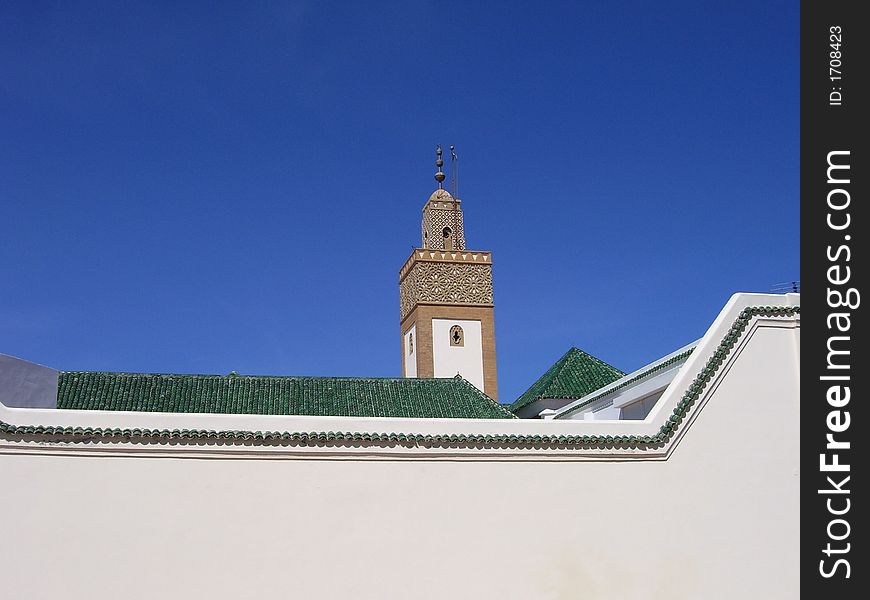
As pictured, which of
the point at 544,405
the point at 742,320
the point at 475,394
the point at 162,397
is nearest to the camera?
the point at 742,320

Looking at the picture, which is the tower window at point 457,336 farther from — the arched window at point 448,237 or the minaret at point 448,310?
the arched window at point 448,237

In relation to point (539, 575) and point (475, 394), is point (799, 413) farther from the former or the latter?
point (475, 394)

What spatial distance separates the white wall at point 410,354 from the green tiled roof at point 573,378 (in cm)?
568

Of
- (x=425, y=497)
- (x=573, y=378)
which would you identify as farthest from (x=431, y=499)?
(x=573, y=378)

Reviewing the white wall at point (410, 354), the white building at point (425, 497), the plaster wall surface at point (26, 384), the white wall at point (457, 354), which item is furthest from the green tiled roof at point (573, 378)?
the plaster wall surface at point (26, 384)

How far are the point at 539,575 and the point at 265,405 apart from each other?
6361 millimetres

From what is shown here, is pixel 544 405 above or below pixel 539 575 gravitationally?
above

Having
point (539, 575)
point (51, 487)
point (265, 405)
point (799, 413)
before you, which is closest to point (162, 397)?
point (265, 405)

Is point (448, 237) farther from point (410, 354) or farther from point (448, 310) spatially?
point (410, 354)

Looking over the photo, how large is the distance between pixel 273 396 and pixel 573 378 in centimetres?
583

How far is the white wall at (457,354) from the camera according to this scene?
23328 mm

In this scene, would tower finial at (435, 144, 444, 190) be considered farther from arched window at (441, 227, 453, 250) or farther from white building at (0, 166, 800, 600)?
white building at (0, 166, 800, 600)
